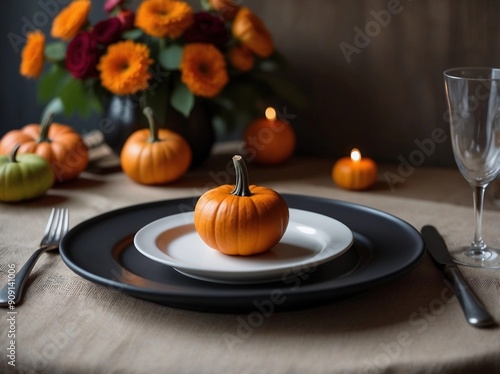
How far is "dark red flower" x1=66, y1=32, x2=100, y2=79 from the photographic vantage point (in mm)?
1356

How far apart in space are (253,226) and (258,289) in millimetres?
87

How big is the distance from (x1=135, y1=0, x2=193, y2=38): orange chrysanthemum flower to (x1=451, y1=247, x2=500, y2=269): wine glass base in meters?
0.70

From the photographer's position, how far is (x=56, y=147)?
134 cm

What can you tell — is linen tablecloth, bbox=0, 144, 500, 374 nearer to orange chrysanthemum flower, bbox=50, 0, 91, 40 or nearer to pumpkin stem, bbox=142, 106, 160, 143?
pumpkin stem, bbox=142, 106, 160, 143

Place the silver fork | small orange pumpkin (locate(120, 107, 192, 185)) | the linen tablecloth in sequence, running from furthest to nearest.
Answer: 1. small orange pumpkin (locate(120, 107, 192, 185))
2. the silver fork
3. the linen tablecloth

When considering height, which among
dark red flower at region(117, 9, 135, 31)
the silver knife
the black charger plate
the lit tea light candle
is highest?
dark red flower at region(117, 9, 135, 31)

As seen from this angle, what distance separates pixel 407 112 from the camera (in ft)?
4.86

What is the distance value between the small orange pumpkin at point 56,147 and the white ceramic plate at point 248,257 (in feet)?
1.60

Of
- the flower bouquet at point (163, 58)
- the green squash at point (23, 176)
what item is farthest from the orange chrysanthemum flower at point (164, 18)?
the green squash at point (23, 176)

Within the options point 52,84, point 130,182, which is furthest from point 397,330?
point 52,84

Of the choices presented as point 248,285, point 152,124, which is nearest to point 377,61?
point 152,124

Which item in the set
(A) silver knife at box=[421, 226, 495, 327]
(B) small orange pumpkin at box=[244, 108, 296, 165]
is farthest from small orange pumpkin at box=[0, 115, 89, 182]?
(A) silver knife at box=[421, 226, 495, 327]

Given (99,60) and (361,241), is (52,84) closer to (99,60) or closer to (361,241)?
(99,60)

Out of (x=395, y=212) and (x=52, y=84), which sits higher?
(x=52, y=84)
